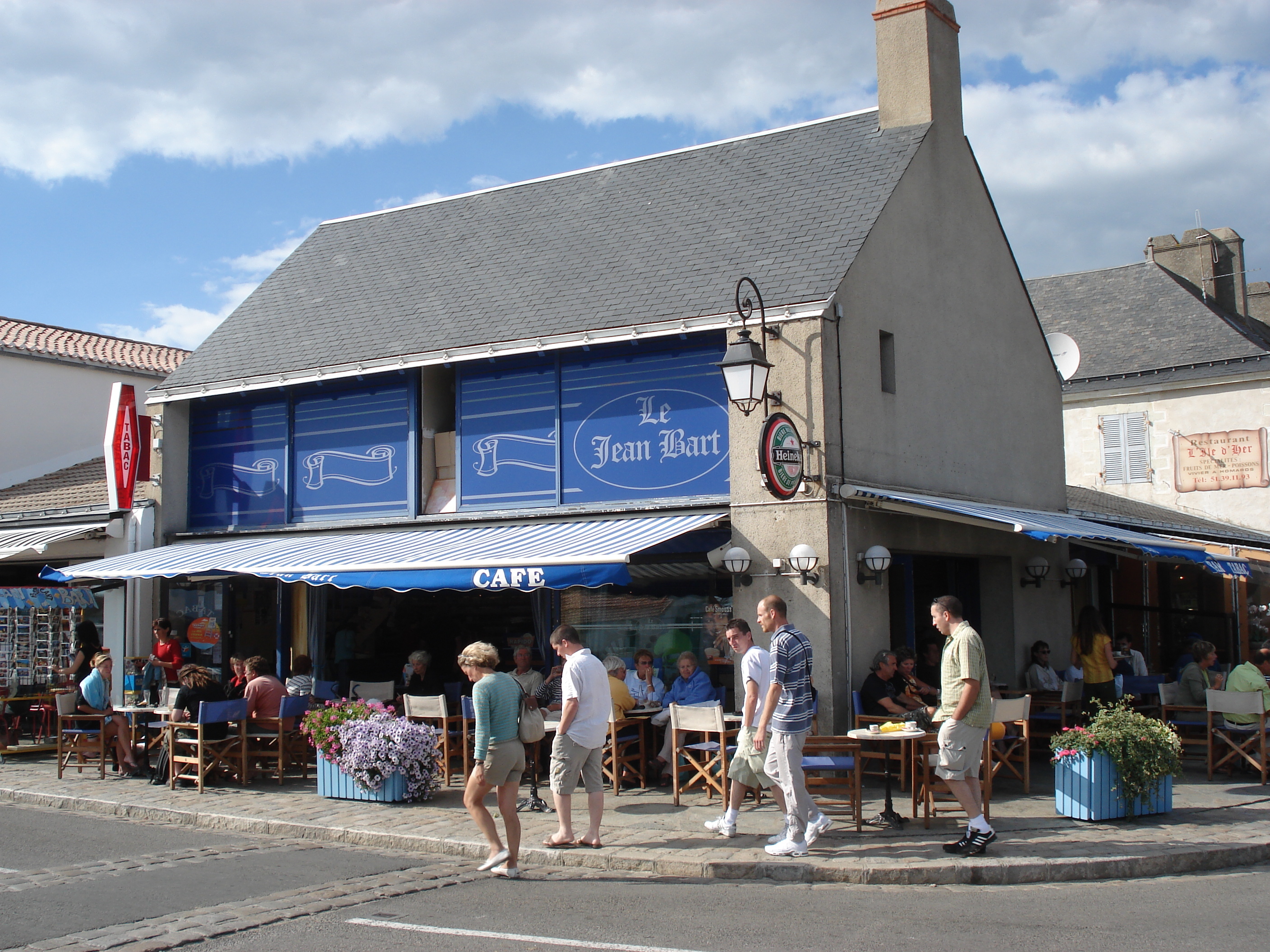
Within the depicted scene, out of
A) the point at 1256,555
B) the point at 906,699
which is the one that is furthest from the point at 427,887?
the point at 1256,555

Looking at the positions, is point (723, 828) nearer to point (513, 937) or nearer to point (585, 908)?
point (585, 908)

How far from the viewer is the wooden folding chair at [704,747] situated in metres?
9.45

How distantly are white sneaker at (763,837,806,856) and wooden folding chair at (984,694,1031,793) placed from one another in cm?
179

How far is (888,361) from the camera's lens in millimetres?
12070

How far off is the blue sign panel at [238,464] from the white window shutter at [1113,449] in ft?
46.9

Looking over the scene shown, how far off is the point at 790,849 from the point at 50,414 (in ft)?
60.4

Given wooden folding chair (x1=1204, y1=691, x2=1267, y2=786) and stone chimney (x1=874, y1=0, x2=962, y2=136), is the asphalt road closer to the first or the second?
wooden folding chair (x1=1204, y1=691, x2=1267, y2=786)

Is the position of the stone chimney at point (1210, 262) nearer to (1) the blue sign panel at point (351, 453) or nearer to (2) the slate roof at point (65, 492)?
(1) the blue sign panel at point (351, 453)

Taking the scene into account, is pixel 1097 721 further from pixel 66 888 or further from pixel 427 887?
pixel 66 888

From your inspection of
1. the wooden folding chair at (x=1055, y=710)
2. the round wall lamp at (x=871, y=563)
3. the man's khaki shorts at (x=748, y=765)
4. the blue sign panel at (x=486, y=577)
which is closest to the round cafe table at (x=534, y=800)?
the blue sign panel at (x=486, y=577)

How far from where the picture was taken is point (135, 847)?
8.45m

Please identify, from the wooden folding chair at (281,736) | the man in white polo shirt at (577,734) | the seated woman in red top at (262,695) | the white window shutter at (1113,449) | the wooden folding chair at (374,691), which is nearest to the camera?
the man in white polo shirt at (577,734)

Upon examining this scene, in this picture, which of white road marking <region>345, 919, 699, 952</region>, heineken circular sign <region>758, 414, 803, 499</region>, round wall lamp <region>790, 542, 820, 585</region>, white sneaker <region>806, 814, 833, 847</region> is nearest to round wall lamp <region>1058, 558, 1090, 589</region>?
round wall lamp <region>790, 542, 820, 585</region>

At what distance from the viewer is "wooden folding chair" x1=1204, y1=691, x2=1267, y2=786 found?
10.3 metres
